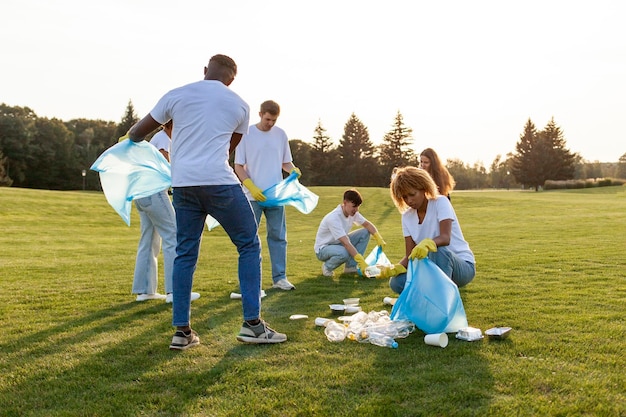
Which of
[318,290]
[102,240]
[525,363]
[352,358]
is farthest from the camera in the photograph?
[102,240]

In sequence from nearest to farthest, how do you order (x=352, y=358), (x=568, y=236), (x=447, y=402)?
(x=447, y=402) → (x=352, y=358) → (x=568, y=236)

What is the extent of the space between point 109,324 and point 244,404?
2.38 m

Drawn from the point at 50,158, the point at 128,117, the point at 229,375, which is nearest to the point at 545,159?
the point at 128,117

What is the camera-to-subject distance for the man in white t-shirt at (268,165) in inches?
258

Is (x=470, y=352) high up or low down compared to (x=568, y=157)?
down

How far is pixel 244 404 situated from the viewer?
2.89 meters

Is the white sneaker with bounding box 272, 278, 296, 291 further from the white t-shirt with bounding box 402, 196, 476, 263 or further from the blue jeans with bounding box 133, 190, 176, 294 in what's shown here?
the white t-shirt with bounding box 402, 196, 476, 263

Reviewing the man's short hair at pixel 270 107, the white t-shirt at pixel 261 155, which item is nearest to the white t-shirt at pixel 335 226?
the white t-shirt at pixel 261 155

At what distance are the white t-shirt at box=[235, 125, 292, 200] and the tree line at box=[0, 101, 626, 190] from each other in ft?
171

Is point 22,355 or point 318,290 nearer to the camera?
point 22,355

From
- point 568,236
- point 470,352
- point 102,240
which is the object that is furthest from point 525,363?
point 102,240

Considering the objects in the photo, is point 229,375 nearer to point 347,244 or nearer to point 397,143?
point 347,244

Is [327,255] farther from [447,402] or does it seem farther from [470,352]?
[447,402]

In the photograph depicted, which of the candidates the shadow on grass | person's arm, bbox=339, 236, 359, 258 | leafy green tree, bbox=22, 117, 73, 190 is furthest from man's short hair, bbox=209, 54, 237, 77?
leafy green tree, bbox=22, 117, 73, 190
